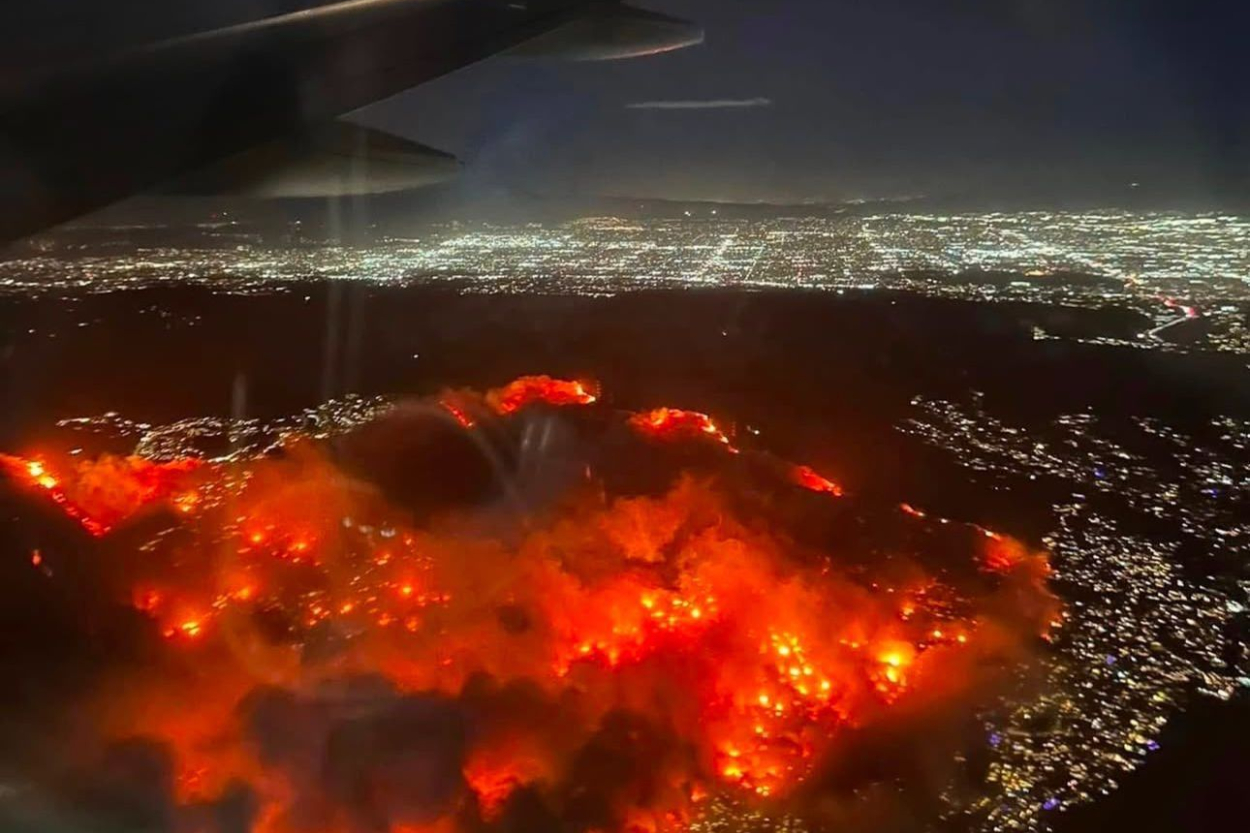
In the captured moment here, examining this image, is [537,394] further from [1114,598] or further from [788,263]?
[788,263]

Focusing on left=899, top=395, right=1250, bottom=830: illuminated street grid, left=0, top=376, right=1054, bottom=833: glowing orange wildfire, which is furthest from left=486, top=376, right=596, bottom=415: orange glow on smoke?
left=899, top=395, right=1250, bottom=830: illuminated street grid

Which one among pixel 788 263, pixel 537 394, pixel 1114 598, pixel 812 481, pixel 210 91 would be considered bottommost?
pixel 788 263

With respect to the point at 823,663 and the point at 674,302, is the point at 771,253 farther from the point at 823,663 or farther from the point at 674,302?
the point at 823,663

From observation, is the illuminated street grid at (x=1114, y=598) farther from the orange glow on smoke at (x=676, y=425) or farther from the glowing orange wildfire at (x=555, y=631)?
the orange glow on smoke at (x=676, y=425)

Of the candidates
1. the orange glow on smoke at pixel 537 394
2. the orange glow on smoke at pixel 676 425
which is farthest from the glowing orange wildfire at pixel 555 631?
the orange glow on smoke at pixel 537 394

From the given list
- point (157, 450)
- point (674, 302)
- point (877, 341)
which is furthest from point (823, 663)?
point (674, 302)

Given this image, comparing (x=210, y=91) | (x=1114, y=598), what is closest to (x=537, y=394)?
(x=210, y=91)

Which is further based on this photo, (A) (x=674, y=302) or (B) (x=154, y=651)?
(A) (x=674, y=302)
